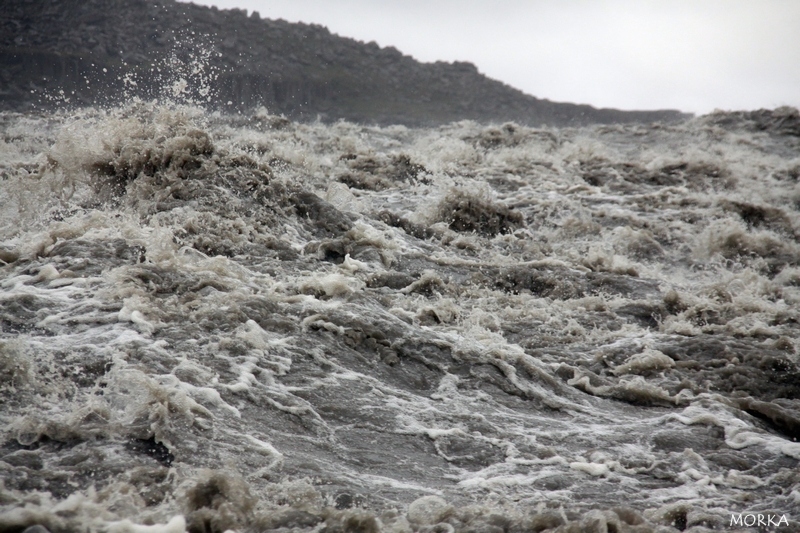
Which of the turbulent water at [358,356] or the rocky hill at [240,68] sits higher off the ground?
the rocky hill at [240,68]

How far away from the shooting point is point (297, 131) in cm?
1360

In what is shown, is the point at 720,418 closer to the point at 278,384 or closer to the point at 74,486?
the point at 278,384

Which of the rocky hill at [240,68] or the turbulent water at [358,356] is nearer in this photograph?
the turbulent water at [358,356]

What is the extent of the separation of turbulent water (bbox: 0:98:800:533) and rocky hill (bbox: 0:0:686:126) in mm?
17063

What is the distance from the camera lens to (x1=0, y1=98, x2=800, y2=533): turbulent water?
291 centimetres

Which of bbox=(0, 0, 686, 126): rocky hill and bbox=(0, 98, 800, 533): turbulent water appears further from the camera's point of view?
bbox=(0, 0, 686, 126): rocky hill

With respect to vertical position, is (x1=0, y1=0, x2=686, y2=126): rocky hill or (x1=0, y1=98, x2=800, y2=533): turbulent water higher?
(x1=0, y1=0, x2=686, y2=126): rocky hill

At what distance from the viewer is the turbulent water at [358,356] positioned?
9.56 feet

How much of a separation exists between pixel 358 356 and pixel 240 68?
2909cm

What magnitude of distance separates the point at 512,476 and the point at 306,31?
3595 centimetres

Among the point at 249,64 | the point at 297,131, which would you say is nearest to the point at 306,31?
the point at 249,64

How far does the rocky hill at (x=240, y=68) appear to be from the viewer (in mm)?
25141

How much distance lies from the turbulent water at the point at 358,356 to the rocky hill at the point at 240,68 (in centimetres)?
1706

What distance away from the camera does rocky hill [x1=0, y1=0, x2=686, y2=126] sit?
25.1 metres
